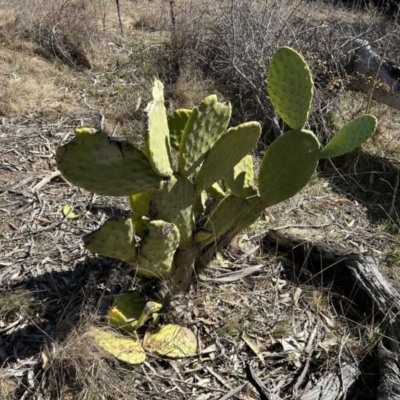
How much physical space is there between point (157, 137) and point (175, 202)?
344mm

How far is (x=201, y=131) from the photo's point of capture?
2047mm

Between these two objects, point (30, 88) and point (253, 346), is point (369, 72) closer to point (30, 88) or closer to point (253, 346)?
point (30, 88)

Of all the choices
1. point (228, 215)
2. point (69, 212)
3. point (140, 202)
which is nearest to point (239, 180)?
point (228, 215)

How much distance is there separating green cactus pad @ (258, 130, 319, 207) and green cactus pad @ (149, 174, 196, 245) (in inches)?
16.0

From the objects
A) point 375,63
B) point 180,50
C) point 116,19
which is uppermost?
point 375,63

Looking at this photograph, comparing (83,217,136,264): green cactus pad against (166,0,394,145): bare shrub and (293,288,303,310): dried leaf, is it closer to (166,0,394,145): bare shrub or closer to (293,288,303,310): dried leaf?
(293,288,303,310): dried leaf

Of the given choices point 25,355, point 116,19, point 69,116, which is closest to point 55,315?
point 25,355

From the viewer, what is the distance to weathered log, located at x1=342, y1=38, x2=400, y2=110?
4340 mm

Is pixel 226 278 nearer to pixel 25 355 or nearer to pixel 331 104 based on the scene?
pixel 25 355

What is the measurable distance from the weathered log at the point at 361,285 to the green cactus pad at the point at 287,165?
57cm

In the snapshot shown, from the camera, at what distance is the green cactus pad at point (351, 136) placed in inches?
95.4

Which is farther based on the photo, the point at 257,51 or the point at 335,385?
the point at 257,51

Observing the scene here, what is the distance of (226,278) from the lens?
2783mm

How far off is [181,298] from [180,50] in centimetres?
335
